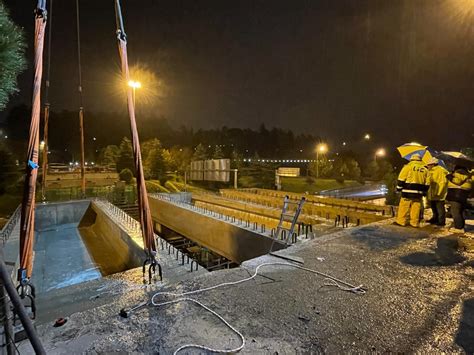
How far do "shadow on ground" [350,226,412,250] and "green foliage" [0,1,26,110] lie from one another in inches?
219

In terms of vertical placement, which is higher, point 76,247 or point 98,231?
point 98,231

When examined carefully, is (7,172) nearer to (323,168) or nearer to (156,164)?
(156,164)

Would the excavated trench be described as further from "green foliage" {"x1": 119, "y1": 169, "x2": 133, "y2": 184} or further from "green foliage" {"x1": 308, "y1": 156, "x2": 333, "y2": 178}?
"green foliage" {"x1": 308, "y1": 156, "x2": 333, "y2": 178}

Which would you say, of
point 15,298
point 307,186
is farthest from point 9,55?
point 307,186

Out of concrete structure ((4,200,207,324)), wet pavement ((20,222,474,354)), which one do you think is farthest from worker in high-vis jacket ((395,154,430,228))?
concrete structure ((4,200,207,324))


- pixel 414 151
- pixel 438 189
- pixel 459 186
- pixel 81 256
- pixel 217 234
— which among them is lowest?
pixel 81 256

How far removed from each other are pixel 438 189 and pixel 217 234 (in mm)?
7264

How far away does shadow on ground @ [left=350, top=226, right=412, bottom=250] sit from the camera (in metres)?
4.67

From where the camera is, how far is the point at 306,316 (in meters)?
2.44

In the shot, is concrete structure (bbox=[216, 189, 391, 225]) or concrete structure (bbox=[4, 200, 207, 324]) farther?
concrete structure (bbox=[216, 189, 391, 225])

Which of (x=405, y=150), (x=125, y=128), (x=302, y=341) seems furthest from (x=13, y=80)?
(x=125, y=128)

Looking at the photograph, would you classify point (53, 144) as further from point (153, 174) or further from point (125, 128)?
A: point (153, 174)

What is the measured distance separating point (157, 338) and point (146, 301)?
0.65 meters

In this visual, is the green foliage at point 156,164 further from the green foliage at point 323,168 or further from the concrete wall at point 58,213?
the green foliage at point 323,168
